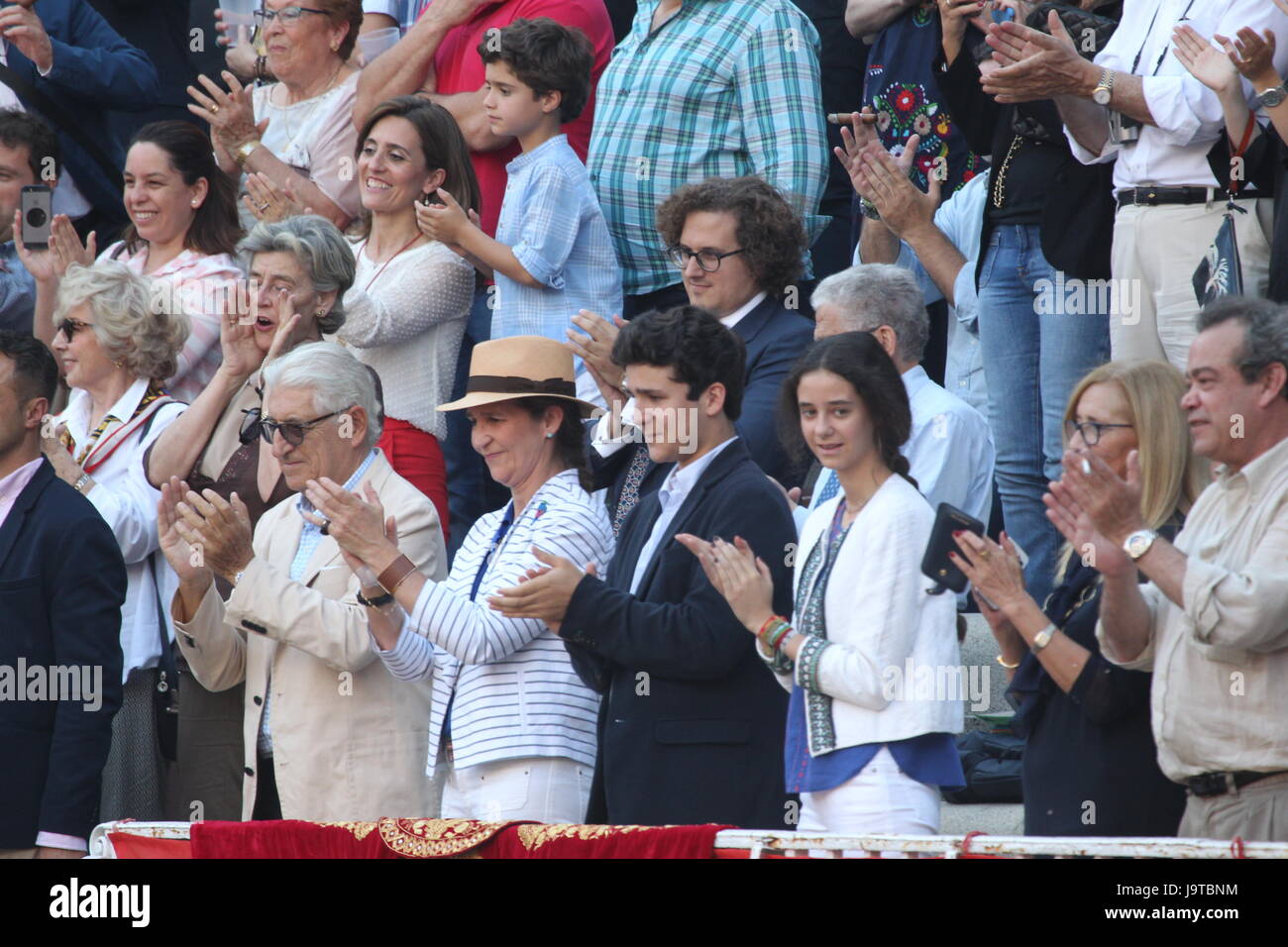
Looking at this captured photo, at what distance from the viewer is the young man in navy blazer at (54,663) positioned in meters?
5.34

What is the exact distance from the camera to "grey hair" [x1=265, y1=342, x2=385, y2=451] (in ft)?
18.4

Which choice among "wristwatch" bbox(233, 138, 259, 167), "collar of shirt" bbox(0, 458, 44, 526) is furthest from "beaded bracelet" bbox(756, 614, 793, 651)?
"wristwatch" bbox(233, 138, 259, 167)

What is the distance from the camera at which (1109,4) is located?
21.6ft

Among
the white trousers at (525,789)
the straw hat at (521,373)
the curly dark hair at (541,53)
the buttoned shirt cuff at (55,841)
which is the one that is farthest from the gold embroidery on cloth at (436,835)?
the curly dark hair at (541,53)

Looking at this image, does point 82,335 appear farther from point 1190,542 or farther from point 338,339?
point 1190,542

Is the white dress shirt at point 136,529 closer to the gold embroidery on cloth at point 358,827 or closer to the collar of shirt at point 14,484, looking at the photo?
the collar of shirt at point 14,484

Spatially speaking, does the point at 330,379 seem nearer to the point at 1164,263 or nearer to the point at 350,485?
the point at 350,485

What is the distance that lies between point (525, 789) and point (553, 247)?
243cm

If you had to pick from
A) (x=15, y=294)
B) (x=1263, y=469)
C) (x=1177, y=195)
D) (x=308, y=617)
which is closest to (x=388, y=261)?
(x=15, y=294)

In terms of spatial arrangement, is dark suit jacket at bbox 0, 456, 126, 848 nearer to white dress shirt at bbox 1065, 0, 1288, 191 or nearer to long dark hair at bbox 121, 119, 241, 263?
long dark hair at bbox 121, 119, 241, 263

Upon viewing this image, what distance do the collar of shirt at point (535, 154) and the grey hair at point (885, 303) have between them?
1.54 m

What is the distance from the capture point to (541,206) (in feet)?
22.5
